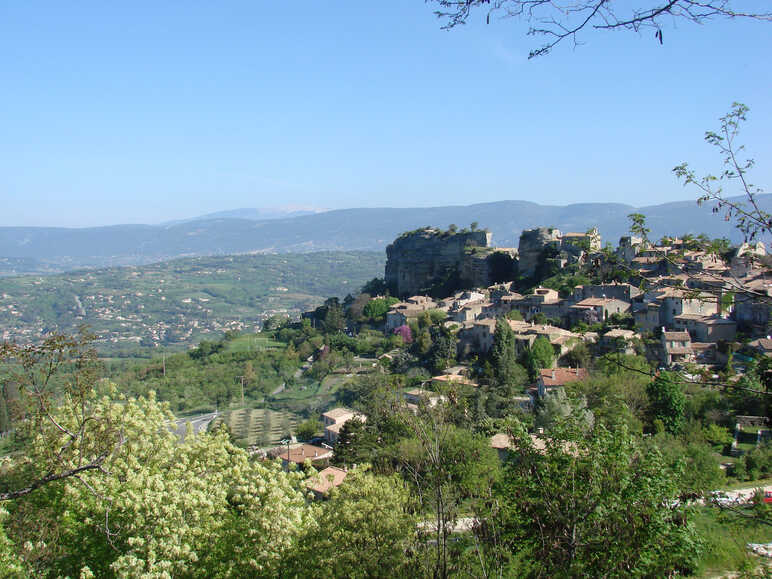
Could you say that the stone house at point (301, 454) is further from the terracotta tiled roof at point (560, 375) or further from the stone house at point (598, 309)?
the stone house at point (598, 309)

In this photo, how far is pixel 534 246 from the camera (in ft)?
132

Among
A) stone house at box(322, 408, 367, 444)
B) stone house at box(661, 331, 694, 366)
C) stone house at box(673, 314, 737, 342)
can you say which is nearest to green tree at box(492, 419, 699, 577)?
stone house at box(322, 408, 367, 444)

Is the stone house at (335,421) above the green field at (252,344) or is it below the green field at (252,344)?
above

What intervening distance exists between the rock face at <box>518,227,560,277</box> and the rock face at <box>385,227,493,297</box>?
3.82 m

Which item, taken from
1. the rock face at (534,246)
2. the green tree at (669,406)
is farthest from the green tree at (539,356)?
the rock face at (534,246)

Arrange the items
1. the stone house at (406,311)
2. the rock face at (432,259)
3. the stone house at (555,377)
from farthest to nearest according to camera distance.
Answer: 1. the rock face at (432,259)
2. the stone house at (406,311)
3. the stone house at (555,377)

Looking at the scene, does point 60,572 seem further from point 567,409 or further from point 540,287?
point 540,287

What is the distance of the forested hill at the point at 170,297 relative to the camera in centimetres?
10269

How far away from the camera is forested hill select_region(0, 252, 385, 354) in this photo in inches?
4043

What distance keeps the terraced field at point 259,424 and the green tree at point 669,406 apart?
16162mm

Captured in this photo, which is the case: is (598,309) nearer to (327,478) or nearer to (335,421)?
(335,421)

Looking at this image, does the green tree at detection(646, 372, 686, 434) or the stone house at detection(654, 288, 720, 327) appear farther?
the stone house at detection(654, 288, 720, 327)

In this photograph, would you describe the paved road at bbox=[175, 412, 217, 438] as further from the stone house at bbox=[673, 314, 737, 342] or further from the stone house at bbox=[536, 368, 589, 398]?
the stone house at bbox=[673, 314, 737, 342]

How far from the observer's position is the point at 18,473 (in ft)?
32.7
